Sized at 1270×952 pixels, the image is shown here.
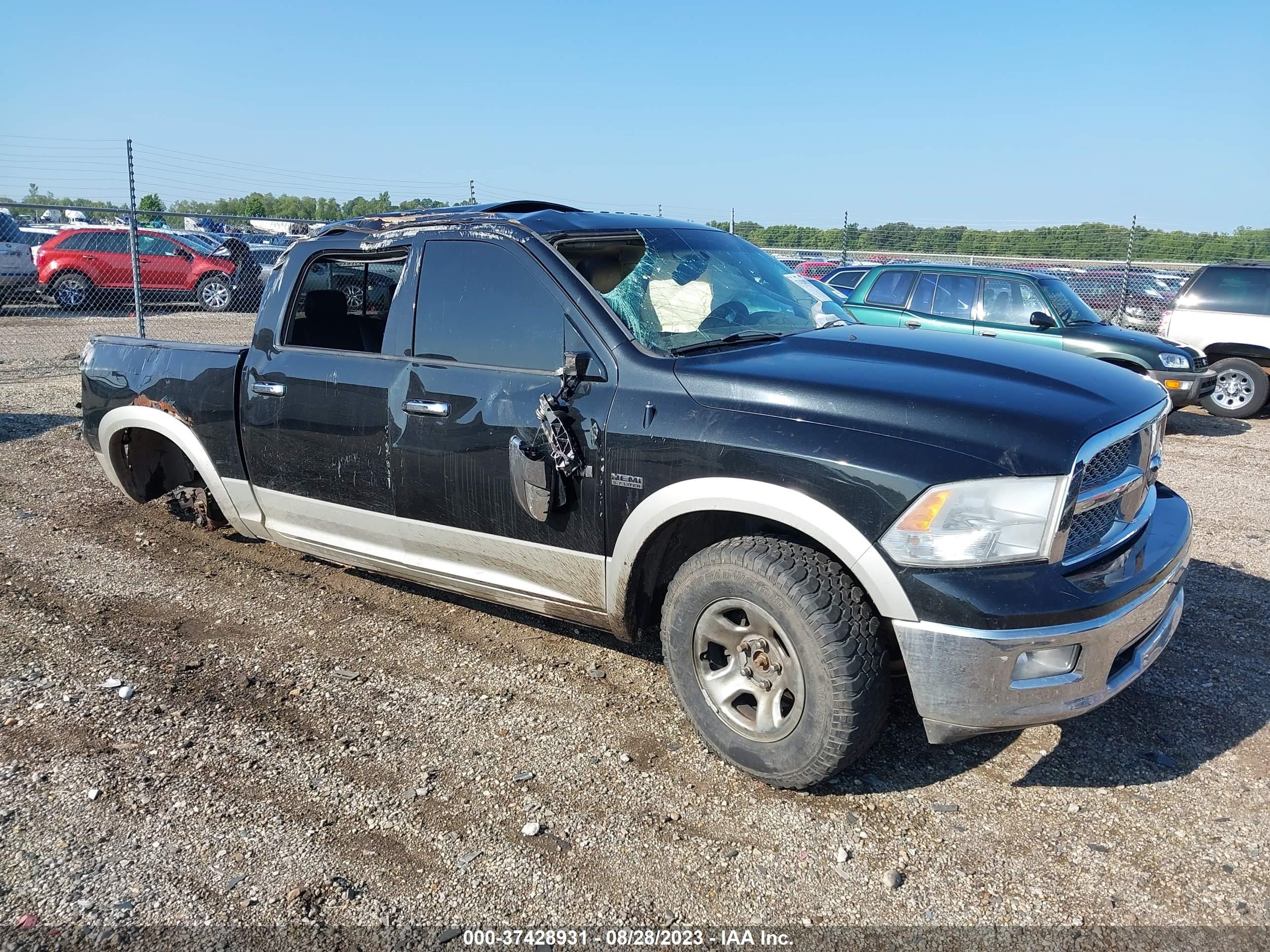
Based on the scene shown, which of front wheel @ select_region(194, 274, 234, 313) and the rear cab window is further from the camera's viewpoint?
front wheel @ select_region(194, 274, 234, 313)

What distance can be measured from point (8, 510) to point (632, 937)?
5597 mm

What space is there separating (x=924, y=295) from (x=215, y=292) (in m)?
14.2

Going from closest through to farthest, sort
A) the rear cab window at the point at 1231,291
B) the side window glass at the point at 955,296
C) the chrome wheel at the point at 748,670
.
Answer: the chrome wheel at the point at 748,670, the side window glass at the point at 955,296, the rear cab window at the point at 1231,291

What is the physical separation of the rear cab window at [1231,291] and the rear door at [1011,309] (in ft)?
9.69

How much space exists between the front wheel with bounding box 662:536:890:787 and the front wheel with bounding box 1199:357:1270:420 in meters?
10.0

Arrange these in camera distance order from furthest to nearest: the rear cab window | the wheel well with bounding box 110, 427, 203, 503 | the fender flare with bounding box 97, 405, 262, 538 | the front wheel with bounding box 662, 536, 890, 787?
the rear cab window → the wheel well with bounding box 110, 427, 203, 503 → the fender flare with bounding box 97, 405, 262, 538 → the front wheel with bounding box 662, 536, 890, 787

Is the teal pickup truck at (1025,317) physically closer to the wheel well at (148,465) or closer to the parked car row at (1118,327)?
the parked car row at (1118,327)

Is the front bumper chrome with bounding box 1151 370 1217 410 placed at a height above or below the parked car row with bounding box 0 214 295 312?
below

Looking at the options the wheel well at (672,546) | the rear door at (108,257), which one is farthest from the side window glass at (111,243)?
the wheel well at (672,546)

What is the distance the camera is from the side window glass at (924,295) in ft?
33.2

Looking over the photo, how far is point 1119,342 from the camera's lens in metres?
Result: 9.56

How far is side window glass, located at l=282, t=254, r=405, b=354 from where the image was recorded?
4.33 m

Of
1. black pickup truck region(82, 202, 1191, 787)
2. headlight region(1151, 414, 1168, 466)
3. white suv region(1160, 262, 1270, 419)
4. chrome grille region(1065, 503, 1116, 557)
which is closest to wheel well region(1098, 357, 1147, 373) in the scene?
white suv region(1160, 262, 1270, 419)

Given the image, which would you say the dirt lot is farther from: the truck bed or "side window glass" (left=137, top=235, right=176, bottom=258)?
"side window glass" (left=137, top=235, right=176, bottom=258)
